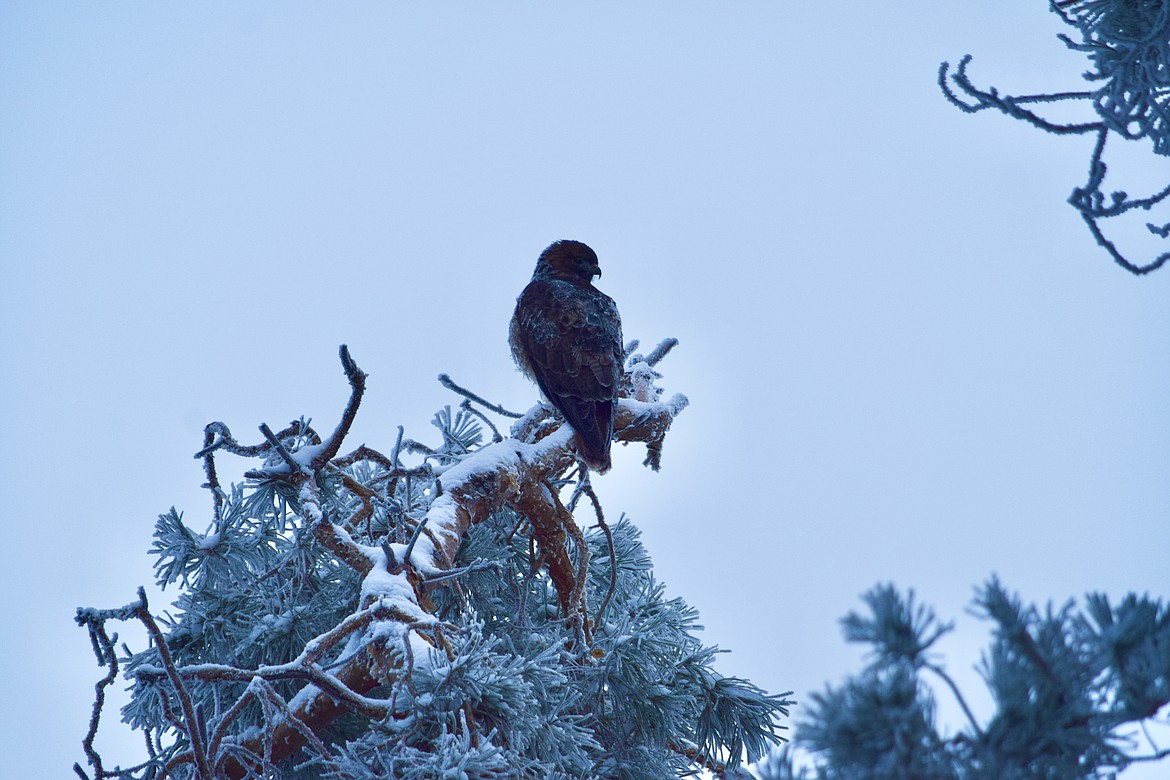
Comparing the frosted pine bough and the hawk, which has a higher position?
the hawk

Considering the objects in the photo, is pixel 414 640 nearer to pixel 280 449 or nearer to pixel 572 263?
pixel 280 449

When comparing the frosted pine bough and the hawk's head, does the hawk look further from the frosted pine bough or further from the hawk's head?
the frosted pine bough

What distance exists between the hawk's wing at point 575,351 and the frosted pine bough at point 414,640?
0.22 meters

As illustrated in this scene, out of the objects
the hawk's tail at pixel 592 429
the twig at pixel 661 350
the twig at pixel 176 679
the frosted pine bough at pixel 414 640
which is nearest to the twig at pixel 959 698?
the frosted pine bough at pixel 414 640

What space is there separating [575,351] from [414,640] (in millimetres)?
2309

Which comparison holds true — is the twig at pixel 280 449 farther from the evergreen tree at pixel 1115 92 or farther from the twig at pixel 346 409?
the evergreen tree at pixel 1115 92

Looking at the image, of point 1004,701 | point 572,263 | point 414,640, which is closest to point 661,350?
point 572,263

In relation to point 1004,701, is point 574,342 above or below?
above

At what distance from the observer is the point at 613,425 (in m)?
3.88

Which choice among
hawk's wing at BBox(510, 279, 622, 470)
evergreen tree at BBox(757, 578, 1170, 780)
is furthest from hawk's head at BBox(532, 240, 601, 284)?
evergreen tree at BBox(757, 578, 1170, 780)

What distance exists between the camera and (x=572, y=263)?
5254mm

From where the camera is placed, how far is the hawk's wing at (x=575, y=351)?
12.4ft

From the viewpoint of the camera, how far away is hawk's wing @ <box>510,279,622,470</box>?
3777mm

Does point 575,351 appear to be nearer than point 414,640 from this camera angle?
No
